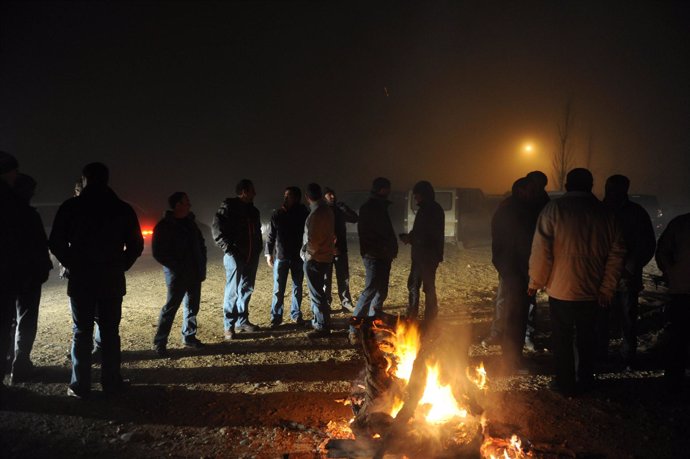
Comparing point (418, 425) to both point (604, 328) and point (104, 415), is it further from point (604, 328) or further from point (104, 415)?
point (604, 328)

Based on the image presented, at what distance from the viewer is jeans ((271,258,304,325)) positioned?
659cm

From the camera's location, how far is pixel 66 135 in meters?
29.0

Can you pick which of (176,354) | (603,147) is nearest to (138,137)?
(176,354)

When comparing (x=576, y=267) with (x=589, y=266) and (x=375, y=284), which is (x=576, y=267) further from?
(x=375, y=284)

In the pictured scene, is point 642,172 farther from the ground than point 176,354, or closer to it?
farther from the ground

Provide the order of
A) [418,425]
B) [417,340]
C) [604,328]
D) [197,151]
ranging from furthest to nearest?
1. [197,151]
2. [604,328]
3. [417,340]
4. [418,425]

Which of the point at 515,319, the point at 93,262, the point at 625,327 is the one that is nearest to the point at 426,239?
the point at 515,319

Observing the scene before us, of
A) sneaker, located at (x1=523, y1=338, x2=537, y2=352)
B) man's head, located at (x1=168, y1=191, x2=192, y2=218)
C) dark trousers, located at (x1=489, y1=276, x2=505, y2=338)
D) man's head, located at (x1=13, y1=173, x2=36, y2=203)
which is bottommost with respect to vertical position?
sneaker, located at (x1=523, y1=338, x2=537, y2=352)

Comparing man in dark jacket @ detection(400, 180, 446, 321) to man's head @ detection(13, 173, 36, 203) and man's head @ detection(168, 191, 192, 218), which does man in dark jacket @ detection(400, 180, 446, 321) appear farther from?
man's head @ detection(13, 173, 36, 203)

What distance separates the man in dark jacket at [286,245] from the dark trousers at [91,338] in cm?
256

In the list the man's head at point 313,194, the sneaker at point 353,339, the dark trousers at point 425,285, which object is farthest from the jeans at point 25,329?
the dark trousers at point 425,285

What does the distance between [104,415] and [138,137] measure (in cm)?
3082

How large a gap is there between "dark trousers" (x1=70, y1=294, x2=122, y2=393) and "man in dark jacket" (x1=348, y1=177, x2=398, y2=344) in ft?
9.46

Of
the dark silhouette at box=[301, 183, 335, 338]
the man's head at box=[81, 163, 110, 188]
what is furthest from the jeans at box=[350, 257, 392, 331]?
the man's head at box=[81, 163, 110, 188]
